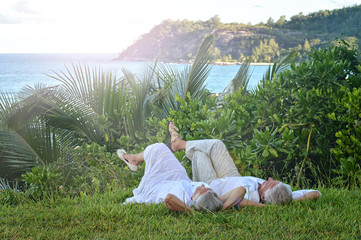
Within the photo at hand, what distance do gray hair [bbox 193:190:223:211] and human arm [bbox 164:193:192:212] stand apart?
84 mm

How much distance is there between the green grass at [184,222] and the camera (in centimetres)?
240

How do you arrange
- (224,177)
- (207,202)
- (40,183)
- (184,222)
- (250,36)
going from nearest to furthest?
(184,222) → (207,202) → (224,177) → (40,183) → (250,36)

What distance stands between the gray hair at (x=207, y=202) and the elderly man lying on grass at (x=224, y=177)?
0.25 metres

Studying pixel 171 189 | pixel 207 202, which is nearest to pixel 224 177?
pixel 171 189

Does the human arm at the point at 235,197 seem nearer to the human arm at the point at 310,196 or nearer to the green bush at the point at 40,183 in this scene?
the human arm at the point at 310,196

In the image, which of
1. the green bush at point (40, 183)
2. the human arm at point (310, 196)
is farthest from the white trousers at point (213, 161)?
the green bush at point (40, 183)

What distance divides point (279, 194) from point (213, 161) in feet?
2.45

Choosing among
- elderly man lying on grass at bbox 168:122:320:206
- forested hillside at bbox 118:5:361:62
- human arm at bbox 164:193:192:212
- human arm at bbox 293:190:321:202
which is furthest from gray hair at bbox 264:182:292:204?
forested hillside at bbox 118:5:361:62

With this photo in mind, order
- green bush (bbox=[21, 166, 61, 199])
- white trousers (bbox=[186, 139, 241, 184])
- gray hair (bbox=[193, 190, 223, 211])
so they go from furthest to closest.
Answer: green bush (bbox=[21, 166, 61, 199]) < white trousers (bbox=[186, 139, 241, 184]) < gray hair (bbox=[193, 190, 223, 211])

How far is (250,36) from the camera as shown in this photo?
50531 mm

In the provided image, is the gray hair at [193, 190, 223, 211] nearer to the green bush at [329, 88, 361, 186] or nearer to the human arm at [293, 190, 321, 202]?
the human arm at [293, 190, 321, 202]

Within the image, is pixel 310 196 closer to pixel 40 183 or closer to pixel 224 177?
pixel 224 177

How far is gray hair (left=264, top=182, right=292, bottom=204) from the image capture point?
290 cm

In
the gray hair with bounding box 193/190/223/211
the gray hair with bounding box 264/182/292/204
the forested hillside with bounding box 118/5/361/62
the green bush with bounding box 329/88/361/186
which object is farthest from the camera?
the forested hillside with bounding box 118/5/361/62
